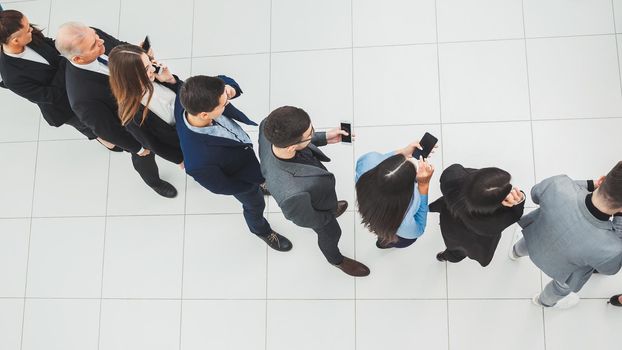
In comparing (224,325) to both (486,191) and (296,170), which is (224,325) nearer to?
(296,170)

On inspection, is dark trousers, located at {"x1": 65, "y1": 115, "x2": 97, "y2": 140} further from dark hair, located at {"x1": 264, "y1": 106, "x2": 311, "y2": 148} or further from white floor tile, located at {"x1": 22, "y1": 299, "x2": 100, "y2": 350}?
dark hair, located at {"x1": 264, "y1": 106, "x2": 311, "y2": 148}

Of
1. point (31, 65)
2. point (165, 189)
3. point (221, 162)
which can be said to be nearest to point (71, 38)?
point (31, 65)

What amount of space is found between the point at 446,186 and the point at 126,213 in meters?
2.43

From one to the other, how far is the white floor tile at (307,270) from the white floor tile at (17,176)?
2031 millimetres

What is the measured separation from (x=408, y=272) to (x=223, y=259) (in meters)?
1.32

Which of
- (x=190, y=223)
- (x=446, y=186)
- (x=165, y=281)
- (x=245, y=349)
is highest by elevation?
(x=446, y=186)

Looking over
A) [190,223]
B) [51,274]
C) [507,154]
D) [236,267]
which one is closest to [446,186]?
[507,154]

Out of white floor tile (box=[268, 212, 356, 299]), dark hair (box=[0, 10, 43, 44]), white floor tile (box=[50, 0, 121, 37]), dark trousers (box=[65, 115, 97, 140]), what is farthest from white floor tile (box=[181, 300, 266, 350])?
white floor tile (box=[50, 0, 121, 37])

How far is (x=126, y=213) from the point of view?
11.4 feet

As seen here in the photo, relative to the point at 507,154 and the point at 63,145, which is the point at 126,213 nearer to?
the point at 63,145

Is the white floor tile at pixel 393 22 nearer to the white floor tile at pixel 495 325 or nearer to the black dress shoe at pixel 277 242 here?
the black dress shoe at pixel 277 242

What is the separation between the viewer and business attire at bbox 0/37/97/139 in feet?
8.21

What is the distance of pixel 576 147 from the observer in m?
3.14

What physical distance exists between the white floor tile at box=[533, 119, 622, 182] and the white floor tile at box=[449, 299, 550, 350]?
2.97 feet
